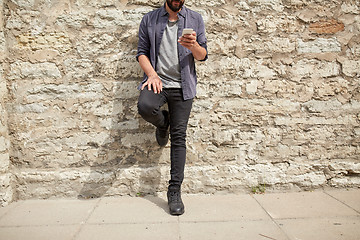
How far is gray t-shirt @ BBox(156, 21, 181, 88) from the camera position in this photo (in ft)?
7.88

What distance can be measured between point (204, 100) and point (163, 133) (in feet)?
1.84

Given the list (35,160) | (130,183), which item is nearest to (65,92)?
(35,160)

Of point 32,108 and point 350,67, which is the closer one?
point 32,108

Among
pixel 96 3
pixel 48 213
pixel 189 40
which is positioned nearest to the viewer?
pixel 189 40

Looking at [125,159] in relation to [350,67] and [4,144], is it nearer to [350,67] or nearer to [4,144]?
[4,144]

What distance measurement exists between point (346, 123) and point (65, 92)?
2906mm

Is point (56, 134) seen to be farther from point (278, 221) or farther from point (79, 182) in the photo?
point (278, 221)

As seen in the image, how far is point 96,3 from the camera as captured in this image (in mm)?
2648

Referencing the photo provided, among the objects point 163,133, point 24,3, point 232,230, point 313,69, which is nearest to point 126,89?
point 163,133

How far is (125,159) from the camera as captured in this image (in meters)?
2.76

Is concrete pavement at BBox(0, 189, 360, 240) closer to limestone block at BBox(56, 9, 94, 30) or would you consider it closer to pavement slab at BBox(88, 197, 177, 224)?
pavement slab at BBox(88, 197, 177, 224)

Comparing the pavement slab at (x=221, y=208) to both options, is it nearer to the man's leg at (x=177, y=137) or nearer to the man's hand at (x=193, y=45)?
the man's leg at (x=177, y=137)

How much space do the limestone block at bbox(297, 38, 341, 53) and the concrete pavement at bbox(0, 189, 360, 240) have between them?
1466mm

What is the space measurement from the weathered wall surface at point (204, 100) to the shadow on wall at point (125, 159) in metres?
0.01
